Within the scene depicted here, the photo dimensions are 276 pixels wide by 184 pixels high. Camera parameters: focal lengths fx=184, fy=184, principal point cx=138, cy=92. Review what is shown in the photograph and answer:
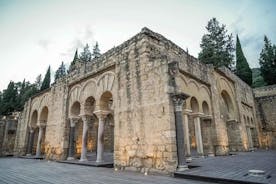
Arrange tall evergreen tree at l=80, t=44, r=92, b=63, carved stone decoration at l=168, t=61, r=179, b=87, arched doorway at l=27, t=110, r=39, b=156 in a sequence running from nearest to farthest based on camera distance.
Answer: carved stone decoration at l=168, t=61, r=179, b=87 → arched doorway at l=27, t=110, r=39, b=156 → tall evergreen tree at l=80, t=44, r=92, b=63

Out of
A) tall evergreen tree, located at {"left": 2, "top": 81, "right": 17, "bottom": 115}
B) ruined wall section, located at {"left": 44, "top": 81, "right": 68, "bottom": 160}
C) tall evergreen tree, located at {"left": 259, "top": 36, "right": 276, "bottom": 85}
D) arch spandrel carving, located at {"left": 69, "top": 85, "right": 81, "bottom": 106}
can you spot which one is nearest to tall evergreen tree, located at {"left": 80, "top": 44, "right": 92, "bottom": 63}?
tall evergreen tree, located at {"left": 2, "top": 81, "right": 17, "bottom": 115}

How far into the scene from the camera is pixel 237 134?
12.6 metres

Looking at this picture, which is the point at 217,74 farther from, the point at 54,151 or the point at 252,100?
the point at 54,151

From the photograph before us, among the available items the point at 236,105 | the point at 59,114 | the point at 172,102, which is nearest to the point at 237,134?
the point at 236,105

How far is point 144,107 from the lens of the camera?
6.38 m

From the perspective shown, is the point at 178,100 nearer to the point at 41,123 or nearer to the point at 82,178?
the point at 82,178

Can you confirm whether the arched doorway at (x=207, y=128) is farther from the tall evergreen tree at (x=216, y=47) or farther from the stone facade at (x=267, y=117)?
the tall evergreen tree at (x=216, y=47)

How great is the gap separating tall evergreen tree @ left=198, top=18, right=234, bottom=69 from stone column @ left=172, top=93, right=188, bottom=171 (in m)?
21.3

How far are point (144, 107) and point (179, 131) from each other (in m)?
1.46

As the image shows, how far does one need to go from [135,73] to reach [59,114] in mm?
6146

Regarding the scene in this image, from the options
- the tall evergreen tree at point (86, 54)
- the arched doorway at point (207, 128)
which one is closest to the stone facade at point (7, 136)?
the arched doorway at point (207, 128)

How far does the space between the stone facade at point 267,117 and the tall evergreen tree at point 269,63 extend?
249 inches

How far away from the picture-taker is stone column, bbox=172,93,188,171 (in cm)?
530

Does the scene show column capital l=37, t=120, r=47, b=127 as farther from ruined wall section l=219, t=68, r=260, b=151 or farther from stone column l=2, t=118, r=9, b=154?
ruined wall section l=219, t=68, r=260, b=151
